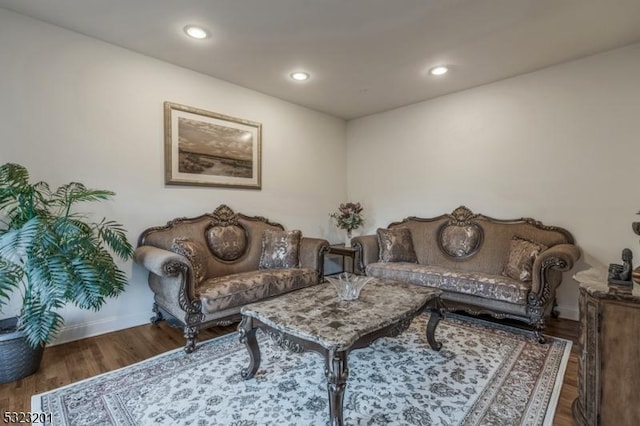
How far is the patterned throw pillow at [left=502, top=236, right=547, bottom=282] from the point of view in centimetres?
287

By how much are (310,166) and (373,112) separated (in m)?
1.32

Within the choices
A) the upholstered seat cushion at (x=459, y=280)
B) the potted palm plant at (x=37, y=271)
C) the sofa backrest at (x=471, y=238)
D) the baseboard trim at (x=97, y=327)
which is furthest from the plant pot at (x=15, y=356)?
the sofa backrest at (x=471, y=238)

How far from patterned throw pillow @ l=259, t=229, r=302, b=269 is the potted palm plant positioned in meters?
1.54

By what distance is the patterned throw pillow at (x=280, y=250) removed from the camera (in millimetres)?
3416

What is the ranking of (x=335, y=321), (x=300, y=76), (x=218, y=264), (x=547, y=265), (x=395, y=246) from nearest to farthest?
(x=335, y=321)
(x=547, y=265)
(x=218, y=264)
(x=300, y=76)
(x=395, y=246)

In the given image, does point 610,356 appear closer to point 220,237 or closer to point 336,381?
point 336,381

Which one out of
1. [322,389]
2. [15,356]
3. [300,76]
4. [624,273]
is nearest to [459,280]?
[624,273]

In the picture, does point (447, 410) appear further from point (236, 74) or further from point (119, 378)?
point (236, 74)

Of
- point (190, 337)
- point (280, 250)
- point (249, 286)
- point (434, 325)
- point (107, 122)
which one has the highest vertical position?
point (107, 122)

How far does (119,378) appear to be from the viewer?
205cm

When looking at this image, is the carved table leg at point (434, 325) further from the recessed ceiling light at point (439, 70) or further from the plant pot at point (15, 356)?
the plant pot at point (15, 356)

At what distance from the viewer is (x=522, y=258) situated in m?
2.96

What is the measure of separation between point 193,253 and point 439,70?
3.15 m

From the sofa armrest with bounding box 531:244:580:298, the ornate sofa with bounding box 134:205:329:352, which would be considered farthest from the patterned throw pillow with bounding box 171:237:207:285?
the sofa armrest with bounding box 531:244:580:298
